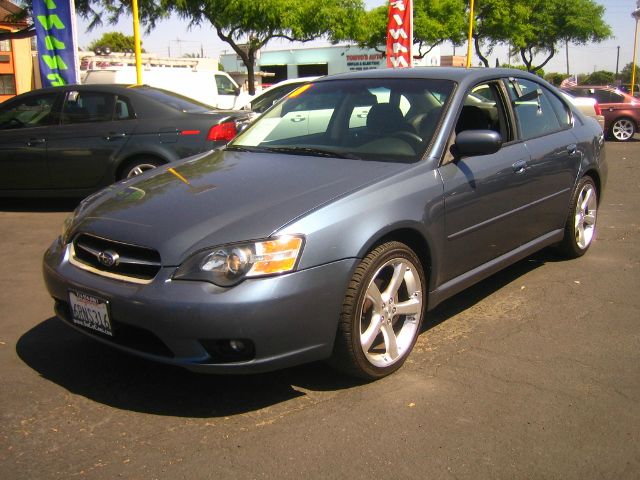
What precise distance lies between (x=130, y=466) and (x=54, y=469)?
30 centimetres

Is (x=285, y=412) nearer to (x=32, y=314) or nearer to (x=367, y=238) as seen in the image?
(x=367, y=238)

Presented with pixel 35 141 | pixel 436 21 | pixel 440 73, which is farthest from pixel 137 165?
pixel 436 21

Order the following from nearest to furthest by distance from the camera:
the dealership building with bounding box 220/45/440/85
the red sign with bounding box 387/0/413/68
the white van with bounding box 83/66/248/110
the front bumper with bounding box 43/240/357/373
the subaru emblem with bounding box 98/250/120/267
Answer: the front bumper with bounding box 43/240/357/373, the subaru emblem with bounding box 98/250/120/267, the red sign with bounding box 387/0/413/68, the white van with bounding box 83/66/248/110, the dealership building with bounding box 220/45/440/85

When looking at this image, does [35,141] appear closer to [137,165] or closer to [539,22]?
[137,165]

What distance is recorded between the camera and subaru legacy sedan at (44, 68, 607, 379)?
9.59 ft

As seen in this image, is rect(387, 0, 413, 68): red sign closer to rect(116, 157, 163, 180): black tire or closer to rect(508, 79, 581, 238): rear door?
rect(116, 157, 163, 180): black tire

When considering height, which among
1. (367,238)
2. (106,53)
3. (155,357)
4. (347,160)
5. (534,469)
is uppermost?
(106,53)

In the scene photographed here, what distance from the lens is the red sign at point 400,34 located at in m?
12.9

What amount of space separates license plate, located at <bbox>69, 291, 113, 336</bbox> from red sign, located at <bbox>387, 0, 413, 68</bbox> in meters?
10.7

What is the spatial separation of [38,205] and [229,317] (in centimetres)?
639

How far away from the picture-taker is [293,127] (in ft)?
14.7

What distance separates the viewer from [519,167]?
172 inches

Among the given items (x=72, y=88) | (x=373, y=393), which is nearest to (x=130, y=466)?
(x=373, y=393)

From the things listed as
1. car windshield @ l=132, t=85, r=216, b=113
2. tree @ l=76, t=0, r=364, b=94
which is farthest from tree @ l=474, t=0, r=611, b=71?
car windshield @ l=132, t=85, r=216, b=113
